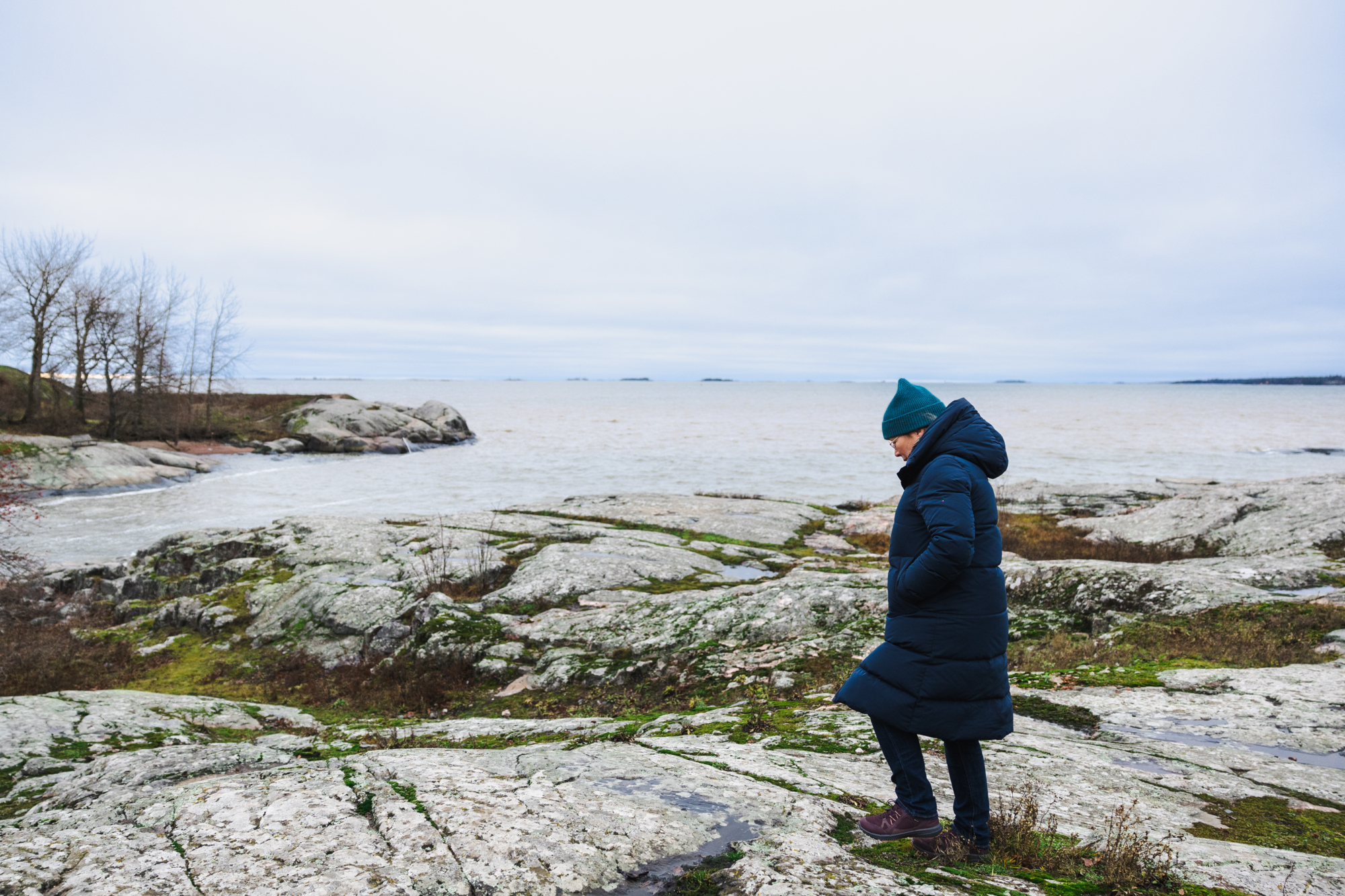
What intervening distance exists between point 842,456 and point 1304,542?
154 ft

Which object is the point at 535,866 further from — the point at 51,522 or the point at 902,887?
the point at 51,522

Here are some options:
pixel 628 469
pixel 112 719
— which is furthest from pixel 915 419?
pixel 628 469

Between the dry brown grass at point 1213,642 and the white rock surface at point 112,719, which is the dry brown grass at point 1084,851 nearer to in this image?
the dry brown grass at point 1213,642

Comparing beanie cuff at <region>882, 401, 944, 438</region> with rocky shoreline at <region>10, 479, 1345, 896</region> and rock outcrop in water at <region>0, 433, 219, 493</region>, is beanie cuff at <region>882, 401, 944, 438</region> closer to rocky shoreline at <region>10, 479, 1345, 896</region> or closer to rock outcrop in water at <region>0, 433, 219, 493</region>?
rocky shoreline at <region>10, 479, 1345, 896</region>

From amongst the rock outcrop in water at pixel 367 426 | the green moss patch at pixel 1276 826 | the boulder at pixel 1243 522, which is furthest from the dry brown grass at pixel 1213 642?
the rock outcrop in water at pixel 367 426

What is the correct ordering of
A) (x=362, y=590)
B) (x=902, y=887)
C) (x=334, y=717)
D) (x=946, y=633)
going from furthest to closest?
(x=362, y=590) < (x=334, y=717) < (x=946, y=633) < (x=902, y=887)

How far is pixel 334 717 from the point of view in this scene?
9930mm

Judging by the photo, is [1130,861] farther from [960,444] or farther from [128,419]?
[128,419]

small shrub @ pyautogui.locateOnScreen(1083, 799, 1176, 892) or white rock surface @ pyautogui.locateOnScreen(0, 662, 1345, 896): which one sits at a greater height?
small shrub @ pyautogui.locateOnScreen(1083, 799, 1176, 892)

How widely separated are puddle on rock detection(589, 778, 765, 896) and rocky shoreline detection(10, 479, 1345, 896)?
27 mm

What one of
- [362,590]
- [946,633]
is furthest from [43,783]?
[362,590]

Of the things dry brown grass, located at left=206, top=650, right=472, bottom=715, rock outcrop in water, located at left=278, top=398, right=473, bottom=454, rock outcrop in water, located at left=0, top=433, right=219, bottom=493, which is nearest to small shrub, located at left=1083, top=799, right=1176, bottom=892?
dry brown grass, located at left=206, top=650, right=472, bottom=715

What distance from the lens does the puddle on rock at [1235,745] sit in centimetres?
635

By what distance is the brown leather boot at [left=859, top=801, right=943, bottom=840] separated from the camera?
443 cm
